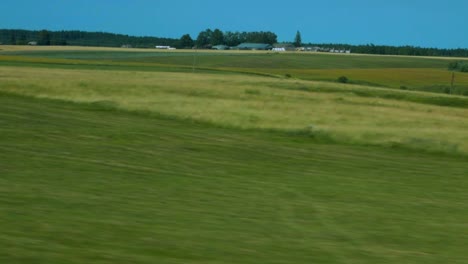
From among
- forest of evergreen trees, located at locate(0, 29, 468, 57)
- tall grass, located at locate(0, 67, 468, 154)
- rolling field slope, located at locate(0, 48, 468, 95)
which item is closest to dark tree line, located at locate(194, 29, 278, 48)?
forest of evergreen trees, located at locate(0, 29, 468, 57)

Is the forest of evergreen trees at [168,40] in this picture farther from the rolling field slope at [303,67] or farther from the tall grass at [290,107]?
the tall grass at [290,107]

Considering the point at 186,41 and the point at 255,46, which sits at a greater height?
the point at 186,41

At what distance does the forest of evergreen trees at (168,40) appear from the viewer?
14875cm

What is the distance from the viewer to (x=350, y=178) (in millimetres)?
14703

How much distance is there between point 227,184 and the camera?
13.2 metres

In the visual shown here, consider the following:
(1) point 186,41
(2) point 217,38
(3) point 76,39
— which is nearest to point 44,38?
(3) point 76,39

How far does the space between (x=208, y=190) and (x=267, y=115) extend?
1447cm

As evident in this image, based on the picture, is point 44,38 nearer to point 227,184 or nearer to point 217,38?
point 217,38

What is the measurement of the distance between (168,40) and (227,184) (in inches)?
6177

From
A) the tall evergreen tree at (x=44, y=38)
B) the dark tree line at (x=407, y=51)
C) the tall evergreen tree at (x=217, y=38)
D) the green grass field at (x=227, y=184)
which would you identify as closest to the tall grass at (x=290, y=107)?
the green grass field at (x=227, y=184)

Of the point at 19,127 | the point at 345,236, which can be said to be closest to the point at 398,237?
the point at 345,236

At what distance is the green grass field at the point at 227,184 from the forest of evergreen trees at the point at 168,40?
393 feet

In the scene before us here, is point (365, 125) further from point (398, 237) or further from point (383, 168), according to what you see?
point (398, 237)

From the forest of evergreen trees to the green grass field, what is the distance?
120 metres
